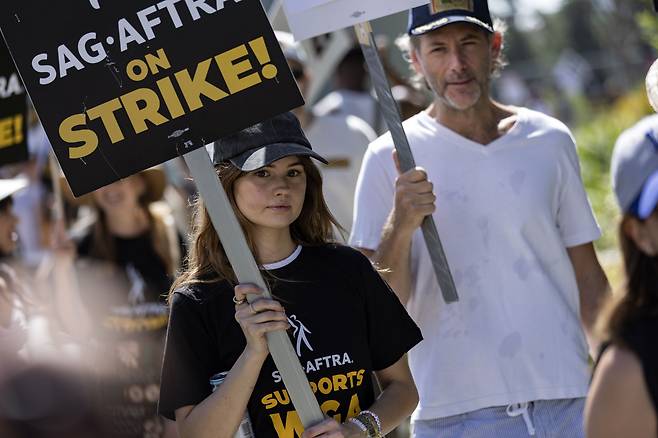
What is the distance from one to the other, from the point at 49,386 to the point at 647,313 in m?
2.71

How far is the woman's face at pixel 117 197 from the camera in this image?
21.0 ft

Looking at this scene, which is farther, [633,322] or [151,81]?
[151,81]

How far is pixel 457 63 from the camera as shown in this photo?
443 cm

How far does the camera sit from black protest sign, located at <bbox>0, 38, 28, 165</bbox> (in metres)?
4.74

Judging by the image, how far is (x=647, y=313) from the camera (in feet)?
9.23

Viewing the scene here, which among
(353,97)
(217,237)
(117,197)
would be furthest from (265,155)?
(353,97)

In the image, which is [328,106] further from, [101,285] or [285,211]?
[285,211]

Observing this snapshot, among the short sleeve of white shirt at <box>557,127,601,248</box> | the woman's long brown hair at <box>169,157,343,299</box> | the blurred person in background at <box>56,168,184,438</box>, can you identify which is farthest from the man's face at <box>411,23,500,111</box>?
the blurred person in background at <box>56,168,184,438</box>

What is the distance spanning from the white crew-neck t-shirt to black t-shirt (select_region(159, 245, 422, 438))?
0.60 m

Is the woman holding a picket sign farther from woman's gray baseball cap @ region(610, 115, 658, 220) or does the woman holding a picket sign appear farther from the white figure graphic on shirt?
woman's gray baseball cap @ region(610, 115, 658, 220)

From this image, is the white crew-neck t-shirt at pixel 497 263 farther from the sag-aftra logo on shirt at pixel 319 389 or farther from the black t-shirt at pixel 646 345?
the black t-shirt at pixel 646 345

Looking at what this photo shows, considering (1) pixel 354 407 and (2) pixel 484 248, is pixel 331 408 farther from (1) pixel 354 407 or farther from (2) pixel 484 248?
(2) pixel 484 248

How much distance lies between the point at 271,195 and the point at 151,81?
50cm

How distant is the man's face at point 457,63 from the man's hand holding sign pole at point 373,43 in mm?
356
